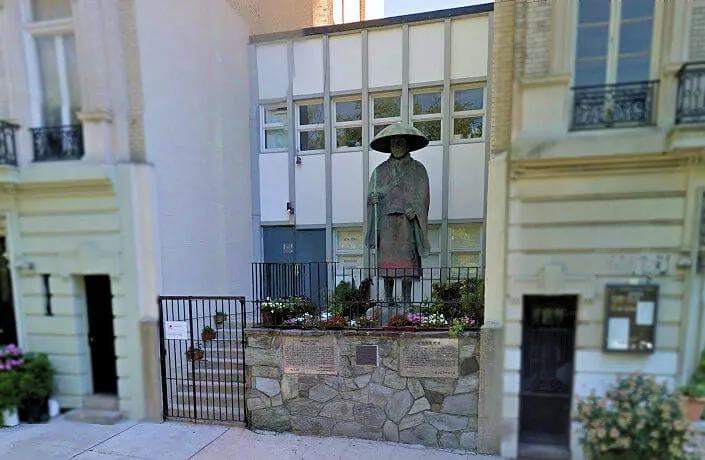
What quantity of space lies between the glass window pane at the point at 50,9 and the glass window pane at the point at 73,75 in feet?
1.10

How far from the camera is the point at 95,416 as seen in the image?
16.2 ft

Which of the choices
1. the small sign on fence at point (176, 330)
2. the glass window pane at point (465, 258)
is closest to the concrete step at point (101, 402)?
the small sign on fence at point (176, 330)

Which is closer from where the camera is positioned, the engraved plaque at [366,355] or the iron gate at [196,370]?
the engraved plaque at [366,355]

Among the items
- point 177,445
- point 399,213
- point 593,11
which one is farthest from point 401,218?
point 177,445

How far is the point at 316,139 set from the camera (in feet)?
25.8

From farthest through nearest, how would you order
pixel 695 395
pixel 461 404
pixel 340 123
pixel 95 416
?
pixel 340 123, pixel 95 416, pixel 461 404, pixel 695 395

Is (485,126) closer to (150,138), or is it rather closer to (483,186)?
(483,186)

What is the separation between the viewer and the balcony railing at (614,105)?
143 inches

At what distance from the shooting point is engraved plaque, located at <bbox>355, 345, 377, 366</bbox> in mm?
4426

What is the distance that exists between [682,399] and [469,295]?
8.11 feet

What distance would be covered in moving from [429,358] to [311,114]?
20.2 feet

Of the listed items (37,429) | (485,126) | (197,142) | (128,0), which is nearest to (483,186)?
(485,126)

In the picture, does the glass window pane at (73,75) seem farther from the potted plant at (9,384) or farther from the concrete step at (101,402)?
the concrete step at (101,402)

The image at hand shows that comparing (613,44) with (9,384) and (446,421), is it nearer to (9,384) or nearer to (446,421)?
(446,421)
